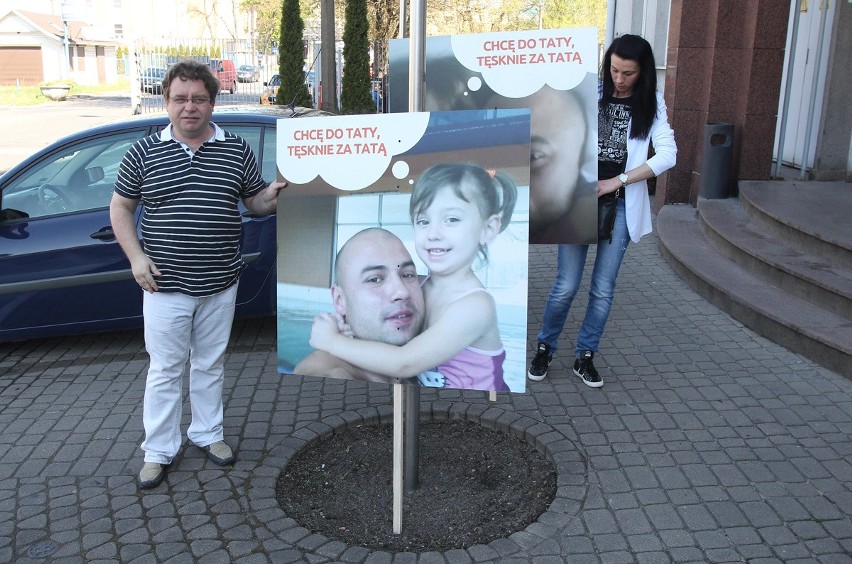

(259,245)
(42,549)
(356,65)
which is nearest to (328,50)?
(356,65)

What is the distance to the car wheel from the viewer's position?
5676 millimetres

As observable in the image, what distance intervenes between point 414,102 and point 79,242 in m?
3.08

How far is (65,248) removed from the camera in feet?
18.1

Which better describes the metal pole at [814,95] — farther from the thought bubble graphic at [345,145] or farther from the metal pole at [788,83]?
the thought bubble graphic at [345,145]

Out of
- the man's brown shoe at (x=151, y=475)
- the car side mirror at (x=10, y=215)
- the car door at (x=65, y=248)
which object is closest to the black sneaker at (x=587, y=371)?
the man's brown shoe at (x=151, y=475)

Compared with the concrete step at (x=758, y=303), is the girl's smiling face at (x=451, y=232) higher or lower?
higher

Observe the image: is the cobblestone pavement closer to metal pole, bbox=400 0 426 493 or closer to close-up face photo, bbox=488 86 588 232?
metal pole, bbox=400 0 426 493

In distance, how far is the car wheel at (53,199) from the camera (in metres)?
5.68

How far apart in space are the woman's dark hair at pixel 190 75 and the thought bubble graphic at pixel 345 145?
651mm

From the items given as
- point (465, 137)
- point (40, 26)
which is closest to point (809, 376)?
point (465, 137)

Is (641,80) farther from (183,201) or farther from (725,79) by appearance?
(725,79)

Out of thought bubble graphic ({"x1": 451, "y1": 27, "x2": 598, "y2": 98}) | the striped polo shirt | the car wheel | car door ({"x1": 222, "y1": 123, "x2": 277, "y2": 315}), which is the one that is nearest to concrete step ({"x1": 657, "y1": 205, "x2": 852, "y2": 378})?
thought bubble graphic ({"x1": 451, "y1": 27, "x2": 598, "y2": 98})

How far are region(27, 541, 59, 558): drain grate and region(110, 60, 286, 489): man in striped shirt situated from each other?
50 centimetres

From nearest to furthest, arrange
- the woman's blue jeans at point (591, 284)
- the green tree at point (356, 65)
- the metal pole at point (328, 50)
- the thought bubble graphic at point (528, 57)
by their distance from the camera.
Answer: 1. the thought bubble graphic at point (528, 57)
2. the woman's blue jeans at point (591, 284)
3. the metal pole at point (328, 50)
4. the green tree at point (356, 65)
